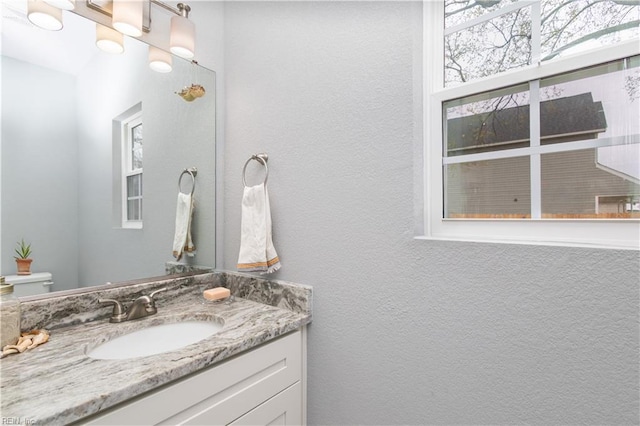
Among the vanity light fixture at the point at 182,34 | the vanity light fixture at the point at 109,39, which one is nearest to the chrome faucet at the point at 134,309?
the vanity light fixture at the point at 109,39

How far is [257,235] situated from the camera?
1.24 m

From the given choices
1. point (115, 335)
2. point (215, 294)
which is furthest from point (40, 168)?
point (215, 294)

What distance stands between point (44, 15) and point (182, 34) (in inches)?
17.8

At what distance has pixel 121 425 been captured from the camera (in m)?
0.65

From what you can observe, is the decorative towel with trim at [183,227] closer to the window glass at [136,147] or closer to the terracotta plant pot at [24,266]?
the window glass at [136,147]

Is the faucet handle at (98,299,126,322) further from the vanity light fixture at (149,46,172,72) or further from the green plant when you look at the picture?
the vanity light fixture at (149,46,172,72)

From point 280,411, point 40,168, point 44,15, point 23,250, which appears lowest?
point 280,411

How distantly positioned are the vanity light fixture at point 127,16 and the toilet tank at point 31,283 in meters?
0.92

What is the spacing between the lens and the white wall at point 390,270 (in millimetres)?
701

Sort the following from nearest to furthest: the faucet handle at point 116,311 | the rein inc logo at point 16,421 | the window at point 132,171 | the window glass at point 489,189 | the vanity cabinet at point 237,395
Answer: the rein inc logo at point 16,421, the vanity cabinet at point 237,395, the window glass at point 489,189, the faucet handle at point 116,311, the window at point 132,171

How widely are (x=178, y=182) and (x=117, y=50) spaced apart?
1.81 ft

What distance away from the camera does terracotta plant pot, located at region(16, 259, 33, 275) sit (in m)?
0.93

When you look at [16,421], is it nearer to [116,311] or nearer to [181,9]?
[116,311]

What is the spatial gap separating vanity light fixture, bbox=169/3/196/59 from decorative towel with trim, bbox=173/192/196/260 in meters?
0.63
